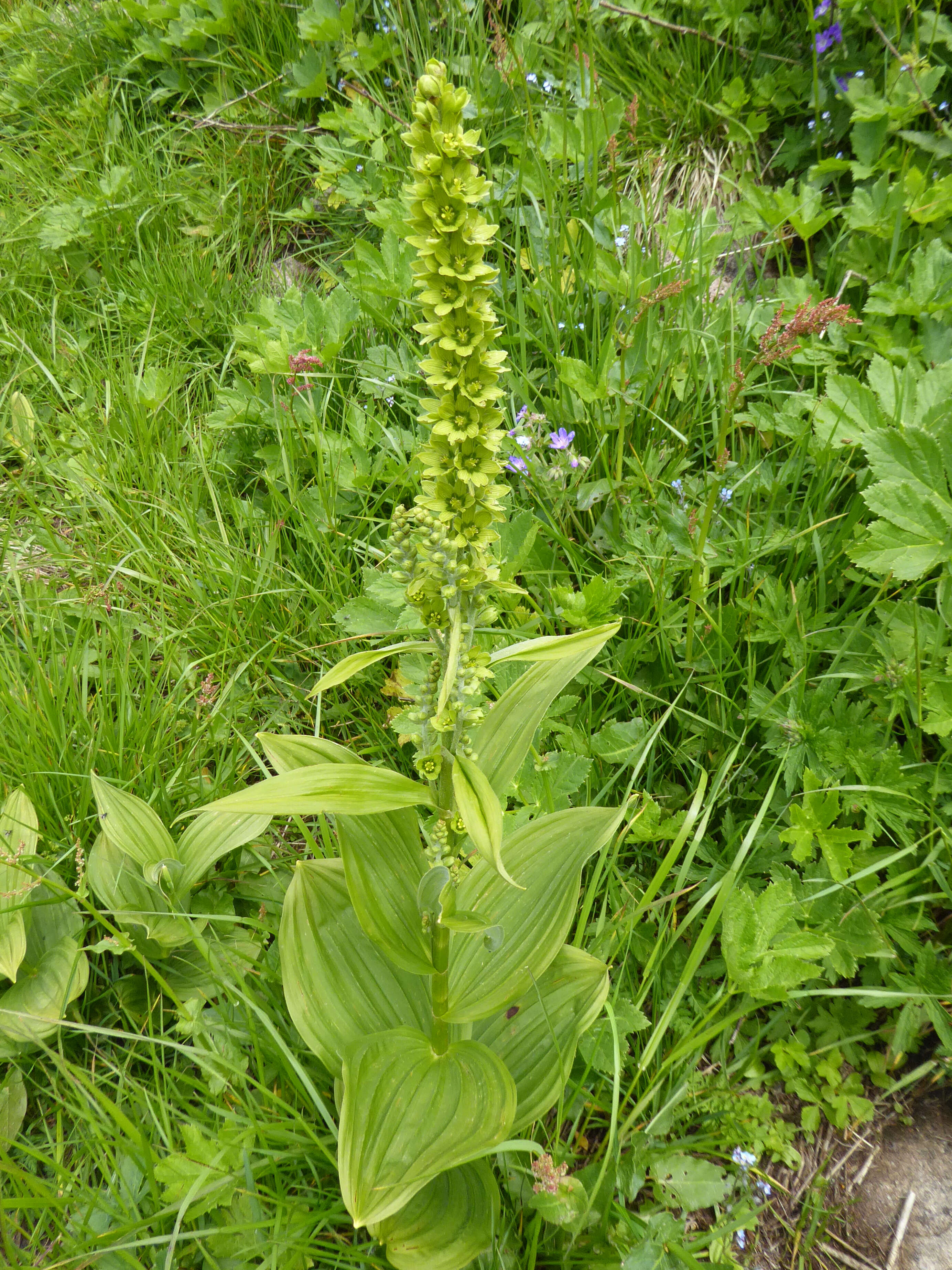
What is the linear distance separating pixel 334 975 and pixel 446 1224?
536 millimetres

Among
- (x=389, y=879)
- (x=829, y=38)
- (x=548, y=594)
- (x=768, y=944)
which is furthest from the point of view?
(x=829, y=38)

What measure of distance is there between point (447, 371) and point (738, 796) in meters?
1.42

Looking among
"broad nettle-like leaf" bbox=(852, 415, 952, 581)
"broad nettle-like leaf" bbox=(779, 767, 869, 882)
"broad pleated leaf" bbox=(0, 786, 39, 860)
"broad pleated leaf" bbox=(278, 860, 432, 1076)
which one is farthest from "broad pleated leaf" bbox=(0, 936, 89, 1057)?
"broad nettle-like leaf" bbox=(852, 415, 952, 581)

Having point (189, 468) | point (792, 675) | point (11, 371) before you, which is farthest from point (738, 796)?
point (11, 371)

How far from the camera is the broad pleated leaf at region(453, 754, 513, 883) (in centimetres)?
128

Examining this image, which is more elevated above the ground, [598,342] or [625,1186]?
[598,342]

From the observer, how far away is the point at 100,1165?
1725 millimetres

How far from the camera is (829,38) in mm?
3025

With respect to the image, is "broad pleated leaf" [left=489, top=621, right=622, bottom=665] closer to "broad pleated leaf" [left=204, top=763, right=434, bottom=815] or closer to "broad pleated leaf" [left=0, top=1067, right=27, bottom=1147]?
"broad pleated leaf" [left=204, top=763, right=434, bottom=815]

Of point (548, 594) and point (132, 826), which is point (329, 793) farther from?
point (548, 594)

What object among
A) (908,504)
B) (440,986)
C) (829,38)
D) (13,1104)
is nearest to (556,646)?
(440,986)

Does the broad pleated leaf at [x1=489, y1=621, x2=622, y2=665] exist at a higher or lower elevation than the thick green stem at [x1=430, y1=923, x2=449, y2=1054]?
higher

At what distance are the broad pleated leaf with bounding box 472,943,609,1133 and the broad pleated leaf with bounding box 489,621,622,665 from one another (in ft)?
2.48

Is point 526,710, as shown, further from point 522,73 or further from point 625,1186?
point 522,73
